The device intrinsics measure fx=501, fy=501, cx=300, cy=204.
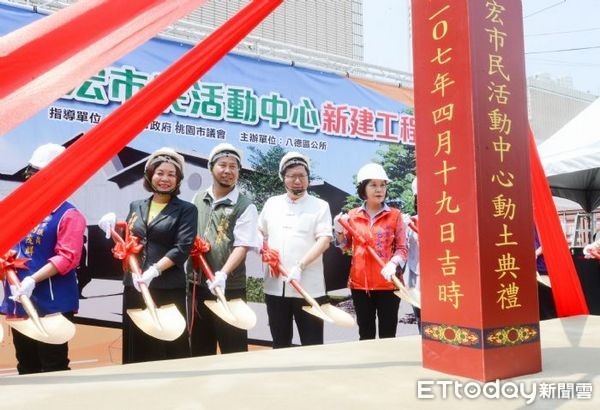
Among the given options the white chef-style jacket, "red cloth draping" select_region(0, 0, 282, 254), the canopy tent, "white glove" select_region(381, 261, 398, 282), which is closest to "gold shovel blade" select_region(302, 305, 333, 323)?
the white chef-style jacket

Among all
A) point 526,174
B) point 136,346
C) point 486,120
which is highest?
point 486,120

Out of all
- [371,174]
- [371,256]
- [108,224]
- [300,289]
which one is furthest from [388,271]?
[108,224]

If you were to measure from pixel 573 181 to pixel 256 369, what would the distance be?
160 inches

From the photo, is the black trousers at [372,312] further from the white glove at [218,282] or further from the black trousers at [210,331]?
the white glove at [218,282]

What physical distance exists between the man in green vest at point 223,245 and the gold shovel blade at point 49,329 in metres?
0.54

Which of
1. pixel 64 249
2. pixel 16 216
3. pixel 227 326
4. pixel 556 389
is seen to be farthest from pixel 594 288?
pixel 16 216

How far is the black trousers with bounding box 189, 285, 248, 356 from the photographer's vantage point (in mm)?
2098

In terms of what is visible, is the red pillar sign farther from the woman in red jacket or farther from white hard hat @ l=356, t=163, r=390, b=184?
white hard hat @ l=356, t=163, r=390, b=184

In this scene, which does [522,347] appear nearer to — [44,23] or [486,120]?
[486,120]

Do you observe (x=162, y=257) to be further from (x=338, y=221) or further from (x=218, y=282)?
(x=338, y=221)

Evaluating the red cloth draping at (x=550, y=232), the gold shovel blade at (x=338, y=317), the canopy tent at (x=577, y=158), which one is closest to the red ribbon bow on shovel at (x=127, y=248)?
the gold shovel blade at (x=338, y=317)

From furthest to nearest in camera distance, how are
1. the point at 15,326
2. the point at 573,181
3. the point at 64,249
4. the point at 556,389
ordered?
the point at 573,181 → the point at 64,249 → the point at 15,326 → the point at 556,389

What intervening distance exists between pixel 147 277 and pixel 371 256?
1.08m

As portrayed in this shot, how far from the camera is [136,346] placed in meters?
2.04
